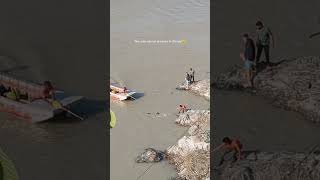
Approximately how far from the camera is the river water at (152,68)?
13.4 m

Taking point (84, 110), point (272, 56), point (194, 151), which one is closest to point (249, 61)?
point (272, 56)

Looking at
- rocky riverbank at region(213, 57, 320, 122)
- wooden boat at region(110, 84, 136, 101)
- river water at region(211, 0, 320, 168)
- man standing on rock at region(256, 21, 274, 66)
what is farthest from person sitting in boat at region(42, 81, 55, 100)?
man standing on rock at region(256, 21, 274, 66)

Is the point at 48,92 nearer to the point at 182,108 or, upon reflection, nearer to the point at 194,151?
the point at 182,108

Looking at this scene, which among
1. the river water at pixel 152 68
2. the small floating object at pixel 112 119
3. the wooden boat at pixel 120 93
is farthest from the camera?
the wooden boat at pixel 120 93

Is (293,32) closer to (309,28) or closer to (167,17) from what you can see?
(309,28)

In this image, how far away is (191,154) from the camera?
1263cm

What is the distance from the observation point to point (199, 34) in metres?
23.3

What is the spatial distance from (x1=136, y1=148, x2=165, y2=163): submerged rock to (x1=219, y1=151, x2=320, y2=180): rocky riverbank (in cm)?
170

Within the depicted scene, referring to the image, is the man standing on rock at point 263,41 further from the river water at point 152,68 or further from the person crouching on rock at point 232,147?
the person crouching on rock at point 232,147

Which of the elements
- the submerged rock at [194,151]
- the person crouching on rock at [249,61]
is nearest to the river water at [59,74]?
the submerged rock at [194,151]

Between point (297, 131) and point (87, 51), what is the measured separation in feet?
29.3

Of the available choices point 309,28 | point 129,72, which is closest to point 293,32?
point 309,28

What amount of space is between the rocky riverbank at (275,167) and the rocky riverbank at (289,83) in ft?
8.12

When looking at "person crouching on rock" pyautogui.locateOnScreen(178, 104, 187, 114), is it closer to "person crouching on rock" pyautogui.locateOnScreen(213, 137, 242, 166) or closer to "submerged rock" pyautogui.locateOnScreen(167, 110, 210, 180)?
"submerged rock" pyautogui.locateOnScreen(167, 110, 210, 180)
